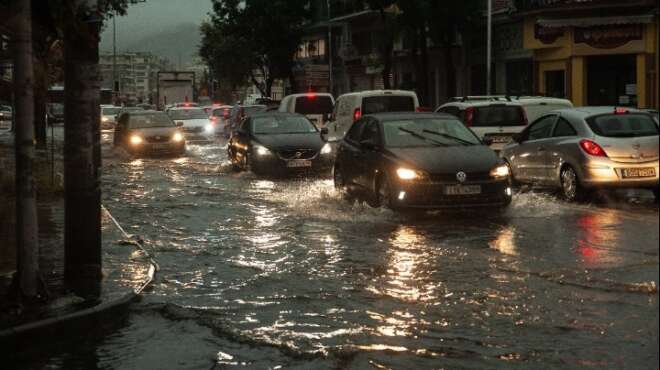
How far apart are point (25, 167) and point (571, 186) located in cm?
1017

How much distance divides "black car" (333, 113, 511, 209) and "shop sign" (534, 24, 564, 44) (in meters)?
24.5

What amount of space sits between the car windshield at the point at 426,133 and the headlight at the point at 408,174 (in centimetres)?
94

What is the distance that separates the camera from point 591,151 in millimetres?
15711

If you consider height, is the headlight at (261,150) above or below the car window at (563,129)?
below

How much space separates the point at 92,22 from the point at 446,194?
655 cm

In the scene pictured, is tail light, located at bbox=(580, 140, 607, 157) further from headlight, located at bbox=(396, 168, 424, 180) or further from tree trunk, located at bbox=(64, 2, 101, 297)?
tree trunk, located at bbox=(64, 2, 101, 297)

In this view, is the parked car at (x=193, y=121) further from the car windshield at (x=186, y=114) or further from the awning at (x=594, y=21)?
the awning at (x=594, y=21)

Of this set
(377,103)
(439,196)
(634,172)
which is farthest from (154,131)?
(634,172)

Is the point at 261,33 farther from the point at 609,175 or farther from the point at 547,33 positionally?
the point at 609,175

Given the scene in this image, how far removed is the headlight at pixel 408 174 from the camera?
1414 cm

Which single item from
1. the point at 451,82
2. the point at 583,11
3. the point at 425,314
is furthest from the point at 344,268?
the point at 451,82

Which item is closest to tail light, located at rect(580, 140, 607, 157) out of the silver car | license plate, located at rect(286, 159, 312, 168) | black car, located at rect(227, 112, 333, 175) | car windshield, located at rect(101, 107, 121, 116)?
the silver car

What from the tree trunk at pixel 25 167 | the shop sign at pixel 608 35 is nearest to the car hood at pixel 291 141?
the tree trunk at pixel 25 167

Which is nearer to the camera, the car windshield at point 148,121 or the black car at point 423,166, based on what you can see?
the black car at point 423,166
